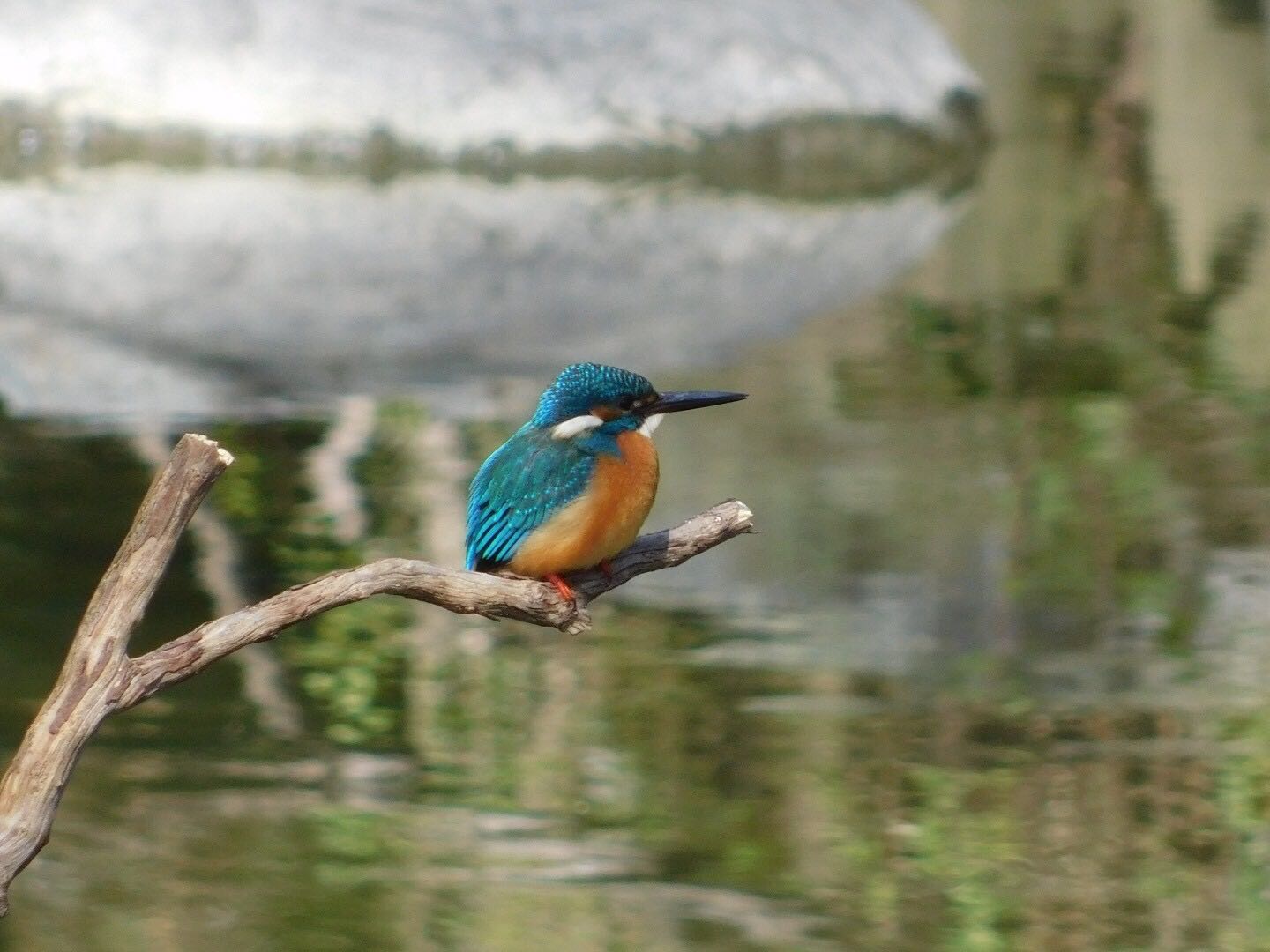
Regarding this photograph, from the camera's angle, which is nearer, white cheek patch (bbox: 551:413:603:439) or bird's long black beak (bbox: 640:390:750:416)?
bird's long black beak (bbox: 640:390:750:416)

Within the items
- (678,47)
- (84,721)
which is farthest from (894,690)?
(678,47)

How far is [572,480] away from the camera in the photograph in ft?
8.97

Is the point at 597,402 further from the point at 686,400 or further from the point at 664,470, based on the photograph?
the point at 664,470

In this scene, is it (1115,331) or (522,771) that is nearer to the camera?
(522,771)

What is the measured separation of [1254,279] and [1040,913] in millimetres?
10045

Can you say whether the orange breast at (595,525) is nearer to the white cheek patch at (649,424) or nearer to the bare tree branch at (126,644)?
the white cheek patch at (649,424)

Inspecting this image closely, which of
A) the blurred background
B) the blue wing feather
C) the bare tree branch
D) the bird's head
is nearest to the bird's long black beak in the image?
the bird's head

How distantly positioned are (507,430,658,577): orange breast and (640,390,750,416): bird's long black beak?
0.10 metres

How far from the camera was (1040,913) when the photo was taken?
527cm

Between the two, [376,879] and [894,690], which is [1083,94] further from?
[376,879]

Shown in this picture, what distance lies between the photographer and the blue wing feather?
274cm

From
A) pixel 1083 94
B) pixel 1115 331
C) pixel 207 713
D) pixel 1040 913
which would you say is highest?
pixel 1083 94

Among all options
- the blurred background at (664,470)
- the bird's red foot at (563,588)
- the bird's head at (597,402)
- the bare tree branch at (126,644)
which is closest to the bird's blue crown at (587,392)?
the bird's head at (597,402)

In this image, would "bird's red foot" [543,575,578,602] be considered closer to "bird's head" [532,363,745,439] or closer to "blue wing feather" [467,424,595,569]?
"blue wing feather" [467,424,595,569]
